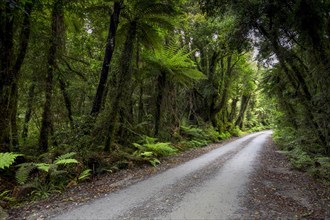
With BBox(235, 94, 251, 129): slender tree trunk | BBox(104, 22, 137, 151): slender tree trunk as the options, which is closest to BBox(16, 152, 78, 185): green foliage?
BBox(104, 22, 137, 151): slender tree trunk

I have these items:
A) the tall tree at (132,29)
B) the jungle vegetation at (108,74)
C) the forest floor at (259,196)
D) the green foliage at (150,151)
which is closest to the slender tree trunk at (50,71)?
the jungle vegetation at (108,74)

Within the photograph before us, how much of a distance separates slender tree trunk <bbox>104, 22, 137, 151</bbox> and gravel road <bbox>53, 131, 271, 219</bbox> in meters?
2.14

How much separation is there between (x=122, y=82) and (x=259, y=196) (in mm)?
4976

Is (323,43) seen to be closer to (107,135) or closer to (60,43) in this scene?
(107,135)

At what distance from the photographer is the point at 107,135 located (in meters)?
6.92

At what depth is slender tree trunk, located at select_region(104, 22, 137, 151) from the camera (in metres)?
6.92

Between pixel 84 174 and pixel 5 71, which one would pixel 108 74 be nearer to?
pixel 5 71

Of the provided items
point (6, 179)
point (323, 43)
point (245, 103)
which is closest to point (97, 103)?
point (6, 179)

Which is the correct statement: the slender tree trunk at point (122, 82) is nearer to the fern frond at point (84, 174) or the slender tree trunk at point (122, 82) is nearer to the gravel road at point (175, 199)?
the fern frond at point (84, 174)

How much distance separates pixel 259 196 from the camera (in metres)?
4.48

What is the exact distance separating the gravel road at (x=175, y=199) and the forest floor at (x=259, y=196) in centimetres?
24

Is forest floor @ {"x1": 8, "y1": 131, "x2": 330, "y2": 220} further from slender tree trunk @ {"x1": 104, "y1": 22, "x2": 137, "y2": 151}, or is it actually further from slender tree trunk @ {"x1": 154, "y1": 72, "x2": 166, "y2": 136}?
slender tree trunk @ {"x1": 154, "y1": 72, "x2": 166, "y2": 136}

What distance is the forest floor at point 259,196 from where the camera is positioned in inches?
147

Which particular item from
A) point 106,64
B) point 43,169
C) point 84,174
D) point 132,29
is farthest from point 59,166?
point 132,29
